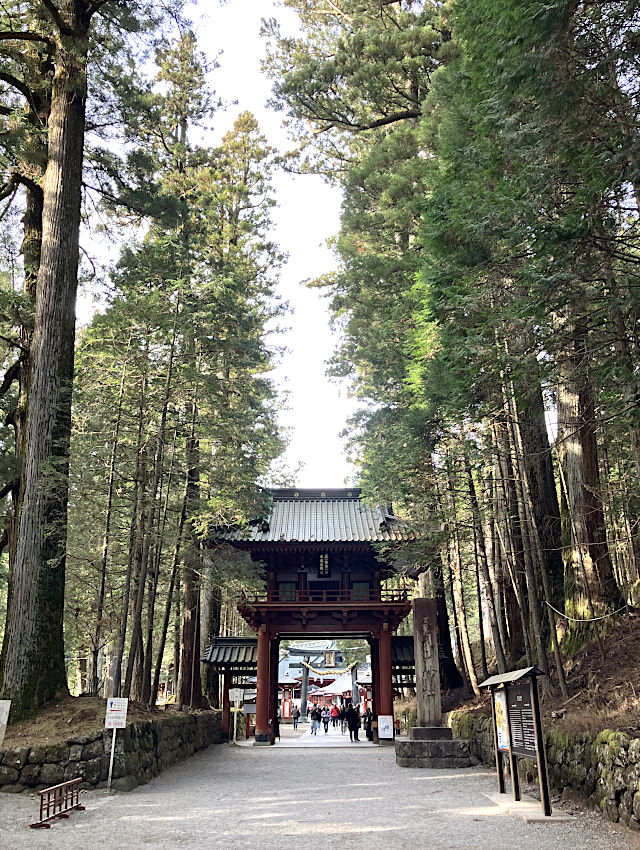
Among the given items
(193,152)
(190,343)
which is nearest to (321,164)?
(193,152)

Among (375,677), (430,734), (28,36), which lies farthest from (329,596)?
(28,36)

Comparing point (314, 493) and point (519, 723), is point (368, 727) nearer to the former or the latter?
point (314, 493)

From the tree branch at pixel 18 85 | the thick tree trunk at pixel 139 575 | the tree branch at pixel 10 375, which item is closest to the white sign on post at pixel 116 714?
the thick tree trunk at pixel 139 575

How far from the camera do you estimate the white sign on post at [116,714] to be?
27.1 ft

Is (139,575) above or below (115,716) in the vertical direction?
above

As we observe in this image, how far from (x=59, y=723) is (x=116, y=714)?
108 centimetres

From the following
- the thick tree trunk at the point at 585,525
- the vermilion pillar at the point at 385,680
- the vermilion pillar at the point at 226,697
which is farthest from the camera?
the vermilion pillar at the point at 226,697

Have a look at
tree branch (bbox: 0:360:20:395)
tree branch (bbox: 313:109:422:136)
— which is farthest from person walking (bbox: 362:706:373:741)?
tree branch (bbox: 313:109:422:136)

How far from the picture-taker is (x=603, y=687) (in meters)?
8.10

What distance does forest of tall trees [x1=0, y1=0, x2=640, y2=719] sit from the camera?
6.09 metres

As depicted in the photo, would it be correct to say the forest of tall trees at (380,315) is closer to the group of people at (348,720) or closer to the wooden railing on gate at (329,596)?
the wooden railing on gate at (329,596)

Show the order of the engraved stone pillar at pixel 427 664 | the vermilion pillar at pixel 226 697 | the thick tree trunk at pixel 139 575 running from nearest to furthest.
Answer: the thick tree trunk at pixel 139 575, the engraved stone pillar at pixel 427 664, the vermilion pillar at pixel 226 697

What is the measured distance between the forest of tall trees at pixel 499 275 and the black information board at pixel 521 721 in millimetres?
1370

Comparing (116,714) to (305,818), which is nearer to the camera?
(305,818)
